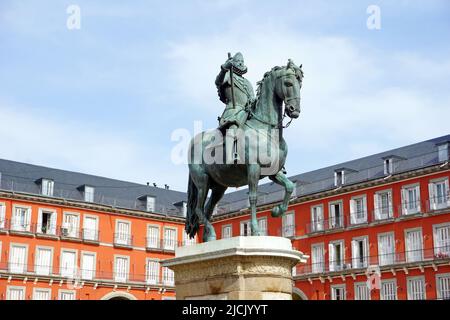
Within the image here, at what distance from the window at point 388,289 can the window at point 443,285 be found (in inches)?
128

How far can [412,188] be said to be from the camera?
48156 mm

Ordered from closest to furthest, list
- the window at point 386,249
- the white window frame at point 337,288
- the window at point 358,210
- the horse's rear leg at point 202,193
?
1. the horse's rear leg at point 202,193
2. the window at point 386,249
3. the white window frame at point 337,288
4. the window at point 358,210

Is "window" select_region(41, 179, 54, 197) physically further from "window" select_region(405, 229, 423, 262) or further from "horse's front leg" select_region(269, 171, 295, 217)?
"horse's front leg" select_region(269, 171, 295, 217)

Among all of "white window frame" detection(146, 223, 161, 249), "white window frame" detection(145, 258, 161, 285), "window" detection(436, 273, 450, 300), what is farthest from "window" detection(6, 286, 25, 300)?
"window" detection(436, 273, 450, 300)

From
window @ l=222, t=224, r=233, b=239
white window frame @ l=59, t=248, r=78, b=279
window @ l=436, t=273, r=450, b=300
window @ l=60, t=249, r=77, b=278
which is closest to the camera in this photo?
window @ l=436, t=273, r=450, b=300

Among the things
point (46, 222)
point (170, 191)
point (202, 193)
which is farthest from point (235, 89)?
point (170, 191)

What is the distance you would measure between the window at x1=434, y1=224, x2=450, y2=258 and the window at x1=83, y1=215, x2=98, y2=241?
25852mm

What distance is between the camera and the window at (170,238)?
198 feet

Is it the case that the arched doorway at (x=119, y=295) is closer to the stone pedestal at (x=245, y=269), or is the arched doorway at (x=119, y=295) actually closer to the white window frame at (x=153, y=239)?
the white window frame at (x=153, y=239)

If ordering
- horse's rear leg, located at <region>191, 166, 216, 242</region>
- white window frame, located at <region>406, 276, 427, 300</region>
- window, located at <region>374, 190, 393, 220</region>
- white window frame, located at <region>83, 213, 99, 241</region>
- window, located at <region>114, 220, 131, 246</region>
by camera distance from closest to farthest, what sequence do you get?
horse's rear leg, located at <region>191, 166, 216, 242</region> < white window frame, located at <region>406, 276, 427, 300</region> < window, located at <region>374, 190, 393, 220</region> < white window frame, located at <region>83, 213, 99, 241</region> < window, located at <region>114, 220, 131, 246</region>

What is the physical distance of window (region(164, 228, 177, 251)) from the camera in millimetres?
60312

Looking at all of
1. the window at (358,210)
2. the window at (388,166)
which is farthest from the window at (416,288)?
the window at (388,166)
